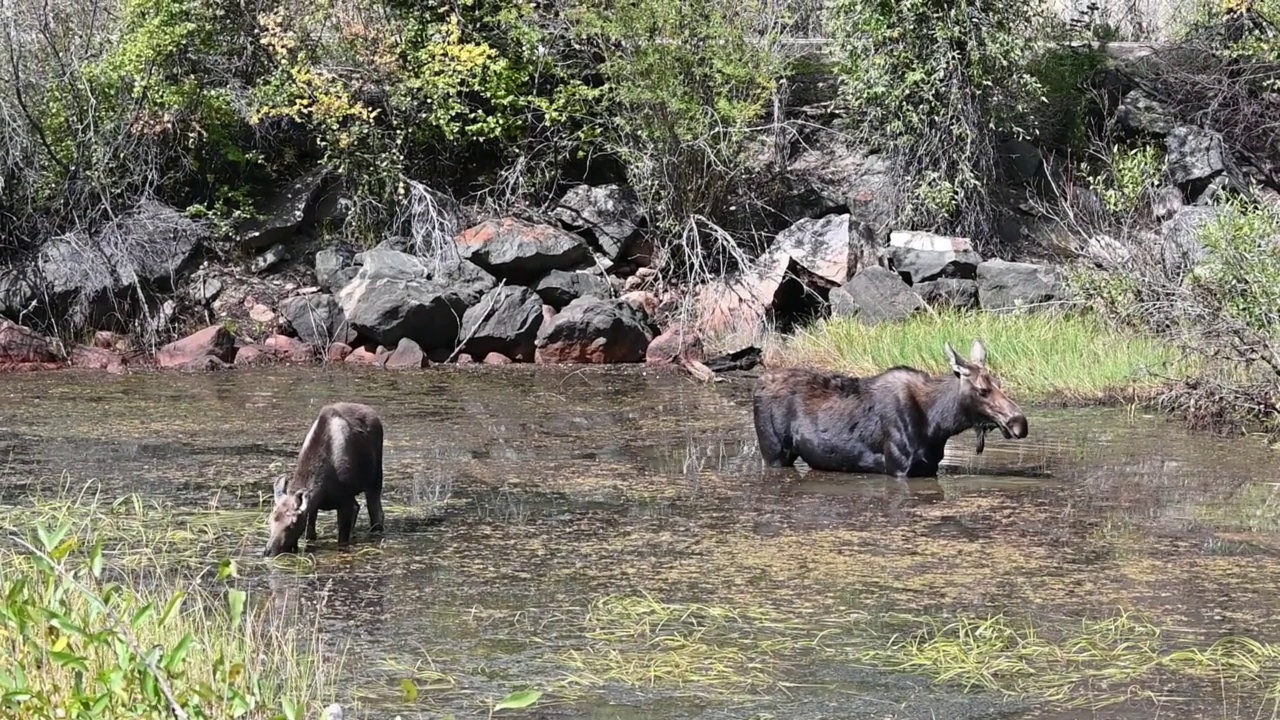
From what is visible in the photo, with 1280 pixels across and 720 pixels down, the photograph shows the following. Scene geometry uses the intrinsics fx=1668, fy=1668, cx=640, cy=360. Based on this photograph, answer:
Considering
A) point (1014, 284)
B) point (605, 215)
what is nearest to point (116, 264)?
point (605, 215)

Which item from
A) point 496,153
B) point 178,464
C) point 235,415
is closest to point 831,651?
point 178,464

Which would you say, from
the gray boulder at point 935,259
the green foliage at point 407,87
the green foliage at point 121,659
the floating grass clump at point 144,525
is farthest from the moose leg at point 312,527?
the green foliage at point 407,87

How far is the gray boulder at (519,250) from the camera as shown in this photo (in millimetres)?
21750

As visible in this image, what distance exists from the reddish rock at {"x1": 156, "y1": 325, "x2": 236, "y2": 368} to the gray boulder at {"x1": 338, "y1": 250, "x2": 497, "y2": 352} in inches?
60.0

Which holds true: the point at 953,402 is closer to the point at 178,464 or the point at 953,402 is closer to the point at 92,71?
the point at 178,464

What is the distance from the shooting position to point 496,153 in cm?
2431

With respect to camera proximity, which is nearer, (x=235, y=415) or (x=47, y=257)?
(x=235, y=415)

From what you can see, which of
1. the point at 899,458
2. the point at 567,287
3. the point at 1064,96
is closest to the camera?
the point at 899,458

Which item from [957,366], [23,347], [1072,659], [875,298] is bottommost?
[1072,659]

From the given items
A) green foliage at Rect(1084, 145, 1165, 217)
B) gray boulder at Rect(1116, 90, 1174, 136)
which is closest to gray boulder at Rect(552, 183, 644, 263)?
green foliage at Rect(1084, 145, 1165, 217)

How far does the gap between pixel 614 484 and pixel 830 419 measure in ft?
5.91

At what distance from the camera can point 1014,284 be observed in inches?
784

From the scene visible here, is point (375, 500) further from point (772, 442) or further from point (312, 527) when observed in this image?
point (772, 442)

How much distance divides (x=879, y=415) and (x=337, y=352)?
9.68 metres
